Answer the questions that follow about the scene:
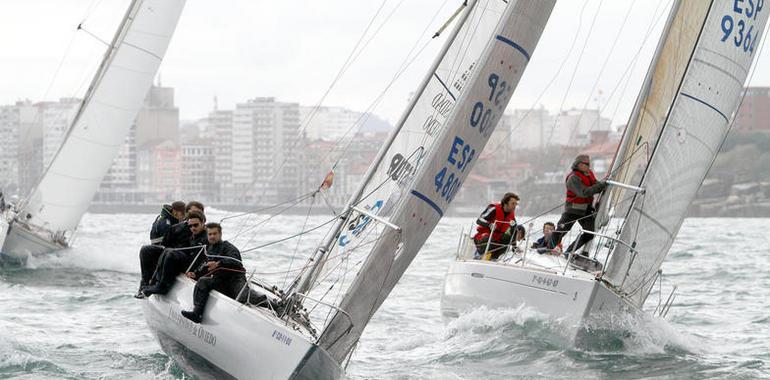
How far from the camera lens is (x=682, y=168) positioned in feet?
33.1

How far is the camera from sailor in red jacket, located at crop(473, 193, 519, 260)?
11.0 m

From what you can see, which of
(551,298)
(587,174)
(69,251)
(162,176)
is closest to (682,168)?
(587,174)

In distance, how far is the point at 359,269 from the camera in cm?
711

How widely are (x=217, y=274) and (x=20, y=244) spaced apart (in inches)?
362

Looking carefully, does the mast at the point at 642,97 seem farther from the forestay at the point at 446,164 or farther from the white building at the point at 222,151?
the white building at the point at 222,151

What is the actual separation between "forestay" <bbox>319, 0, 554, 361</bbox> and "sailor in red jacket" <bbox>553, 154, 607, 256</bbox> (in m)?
2.59

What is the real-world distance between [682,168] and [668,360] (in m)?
1.57

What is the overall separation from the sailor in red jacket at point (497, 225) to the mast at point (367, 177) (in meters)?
2.27

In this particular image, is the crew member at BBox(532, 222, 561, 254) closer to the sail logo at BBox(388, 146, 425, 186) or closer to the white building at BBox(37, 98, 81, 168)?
the sail logo at BBox(388, 146, 425, 186)

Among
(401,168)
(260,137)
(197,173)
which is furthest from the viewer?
(260,137)

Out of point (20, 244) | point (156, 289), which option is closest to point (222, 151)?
point (20, 244)

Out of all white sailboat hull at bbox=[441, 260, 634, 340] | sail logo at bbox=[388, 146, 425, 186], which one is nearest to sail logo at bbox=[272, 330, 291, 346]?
sail logo at bbox=[388, 146, 425, 186]

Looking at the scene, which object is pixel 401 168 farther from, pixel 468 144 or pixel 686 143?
pixel 686 143

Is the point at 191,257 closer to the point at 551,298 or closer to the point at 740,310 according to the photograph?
the point at 551,298
